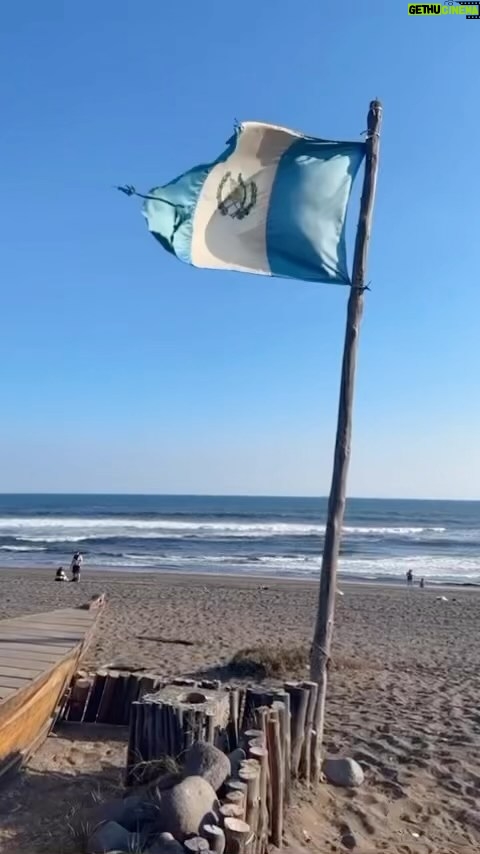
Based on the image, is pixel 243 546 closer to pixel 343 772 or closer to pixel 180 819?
pixel 343 772

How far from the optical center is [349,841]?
406 centimetres

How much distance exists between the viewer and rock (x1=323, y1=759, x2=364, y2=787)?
492 centimetres

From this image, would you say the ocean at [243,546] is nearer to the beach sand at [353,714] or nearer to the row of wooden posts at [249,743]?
the beach sand at [353,714]

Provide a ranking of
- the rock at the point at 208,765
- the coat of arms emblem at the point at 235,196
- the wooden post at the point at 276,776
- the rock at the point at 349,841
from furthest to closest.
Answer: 1. the coat of arms emblem at the point at 235,196
2. the rock at the point at 349,841
3. the wooden post at the point at 276,776
4. the rock at the point at 208,765

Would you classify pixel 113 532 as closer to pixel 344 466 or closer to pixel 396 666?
pixel 396 666

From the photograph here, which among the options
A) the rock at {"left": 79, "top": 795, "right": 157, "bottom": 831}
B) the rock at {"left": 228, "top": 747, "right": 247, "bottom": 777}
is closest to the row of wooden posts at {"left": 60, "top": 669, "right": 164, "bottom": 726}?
the rock at {"left": 79, "top": 795, "right": 157, "bottom": 831}

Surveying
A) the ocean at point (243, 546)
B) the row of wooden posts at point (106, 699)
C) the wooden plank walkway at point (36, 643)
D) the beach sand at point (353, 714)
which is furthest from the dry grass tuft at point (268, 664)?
the ocean at point (243, 546)

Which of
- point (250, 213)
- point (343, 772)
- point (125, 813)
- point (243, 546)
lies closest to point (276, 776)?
point (125, 813)

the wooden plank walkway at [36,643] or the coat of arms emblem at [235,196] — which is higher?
the coat of arms emblem at [235,196]

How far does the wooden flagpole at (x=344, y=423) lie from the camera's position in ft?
17.0

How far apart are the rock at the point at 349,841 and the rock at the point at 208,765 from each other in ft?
3.28

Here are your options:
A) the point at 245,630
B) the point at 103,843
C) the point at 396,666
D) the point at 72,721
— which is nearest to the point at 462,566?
the point at 245,630

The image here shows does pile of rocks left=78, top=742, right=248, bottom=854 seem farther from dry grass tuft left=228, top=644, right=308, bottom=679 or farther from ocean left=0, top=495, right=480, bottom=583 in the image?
ocean left=0, top=495, right=480, bottom=583

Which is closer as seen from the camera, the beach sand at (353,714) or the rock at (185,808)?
Result: the rock at (185,808)
